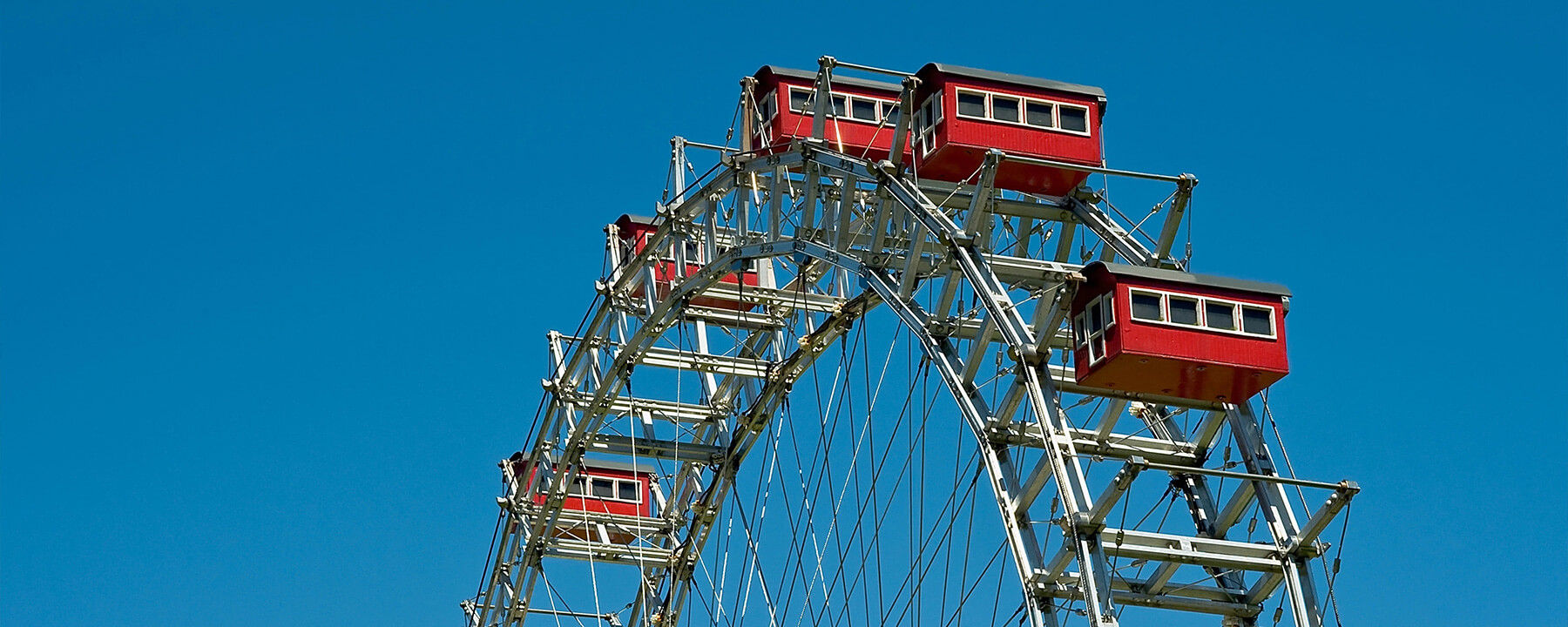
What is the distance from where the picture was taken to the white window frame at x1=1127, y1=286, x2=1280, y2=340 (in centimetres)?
3353

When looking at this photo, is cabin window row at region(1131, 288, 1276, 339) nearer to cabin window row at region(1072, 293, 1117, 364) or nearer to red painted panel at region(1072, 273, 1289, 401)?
red painted panel at region(1072, 273, 1289, 401)

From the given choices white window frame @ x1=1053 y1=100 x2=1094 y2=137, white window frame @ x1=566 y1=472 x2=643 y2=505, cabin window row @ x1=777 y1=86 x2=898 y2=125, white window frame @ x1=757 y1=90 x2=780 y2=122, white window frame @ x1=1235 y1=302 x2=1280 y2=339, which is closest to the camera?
white window frame @ x1=1235 y1=302 x2=1280 y2=339

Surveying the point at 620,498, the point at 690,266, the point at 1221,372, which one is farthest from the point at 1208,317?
the point at 620,498

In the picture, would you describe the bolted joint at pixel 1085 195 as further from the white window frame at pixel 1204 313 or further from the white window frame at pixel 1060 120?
the white window frame at pixel 1204 313

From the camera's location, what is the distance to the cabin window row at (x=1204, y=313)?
3353cm

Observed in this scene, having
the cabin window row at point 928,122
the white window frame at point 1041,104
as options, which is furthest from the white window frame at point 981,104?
the white window frame at point 1041,104

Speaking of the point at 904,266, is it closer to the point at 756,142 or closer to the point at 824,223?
the point at 824,223

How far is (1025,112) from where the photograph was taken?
3803 cm

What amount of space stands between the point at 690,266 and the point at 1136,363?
19841 millimetres

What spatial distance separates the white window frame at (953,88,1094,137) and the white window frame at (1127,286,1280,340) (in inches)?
202

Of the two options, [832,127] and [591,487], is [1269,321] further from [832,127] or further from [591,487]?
[591,487]

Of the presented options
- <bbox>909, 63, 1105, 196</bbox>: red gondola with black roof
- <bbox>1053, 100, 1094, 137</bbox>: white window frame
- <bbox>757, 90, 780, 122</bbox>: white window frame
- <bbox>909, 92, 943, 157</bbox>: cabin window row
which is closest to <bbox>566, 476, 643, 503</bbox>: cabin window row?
<bbox>757, 90, 780, 122</bbox>: white window frame

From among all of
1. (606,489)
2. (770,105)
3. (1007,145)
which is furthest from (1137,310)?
(606,489)

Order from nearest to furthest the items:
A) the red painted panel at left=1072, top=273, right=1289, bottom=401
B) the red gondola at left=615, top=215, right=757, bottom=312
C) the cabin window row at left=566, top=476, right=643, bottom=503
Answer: the red painted panel at left=1072, top=273, right=1289, bottom=401 < the red gondola at left=615, top=215, right=757, bottom=312 < the cabin window row at left=566, top=476, right=643, bottom=503
